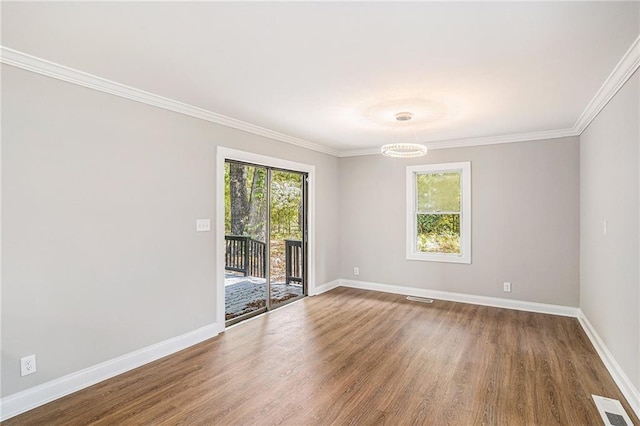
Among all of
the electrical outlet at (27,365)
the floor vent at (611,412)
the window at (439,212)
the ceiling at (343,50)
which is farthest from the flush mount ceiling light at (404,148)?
the electrical outlet at (27,365)

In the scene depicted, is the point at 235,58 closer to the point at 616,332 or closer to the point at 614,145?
the point at 614,145

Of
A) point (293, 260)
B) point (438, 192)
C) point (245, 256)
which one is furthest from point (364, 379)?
point (438, 192)

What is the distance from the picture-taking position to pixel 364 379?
9.46 ft

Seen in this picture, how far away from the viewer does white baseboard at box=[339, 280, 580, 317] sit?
4621mm

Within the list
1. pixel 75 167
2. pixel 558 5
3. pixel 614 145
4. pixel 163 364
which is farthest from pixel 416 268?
pixel 75 167

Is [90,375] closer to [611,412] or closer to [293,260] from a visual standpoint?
[293,260]

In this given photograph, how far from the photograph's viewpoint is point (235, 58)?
7.95ft

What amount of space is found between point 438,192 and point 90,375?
16.1 ft

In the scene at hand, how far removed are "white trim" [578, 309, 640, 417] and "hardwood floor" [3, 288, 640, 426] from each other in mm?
67

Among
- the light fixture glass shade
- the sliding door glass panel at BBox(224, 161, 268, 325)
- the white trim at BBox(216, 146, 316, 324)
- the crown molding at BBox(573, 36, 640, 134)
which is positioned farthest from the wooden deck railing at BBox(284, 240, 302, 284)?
the crown molding at BBox(573, 36, 640, 134)

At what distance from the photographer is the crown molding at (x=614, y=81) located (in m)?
2.32

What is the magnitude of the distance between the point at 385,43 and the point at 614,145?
233 centimetres

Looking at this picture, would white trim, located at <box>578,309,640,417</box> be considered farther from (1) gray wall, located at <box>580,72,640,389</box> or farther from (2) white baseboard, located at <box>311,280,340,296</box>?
(2) white baseboard, located at <box>311,280,340,296</box>

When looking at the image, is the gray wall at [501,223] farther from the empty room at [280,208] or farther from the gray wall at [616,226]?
the gray wall at [616,226]
